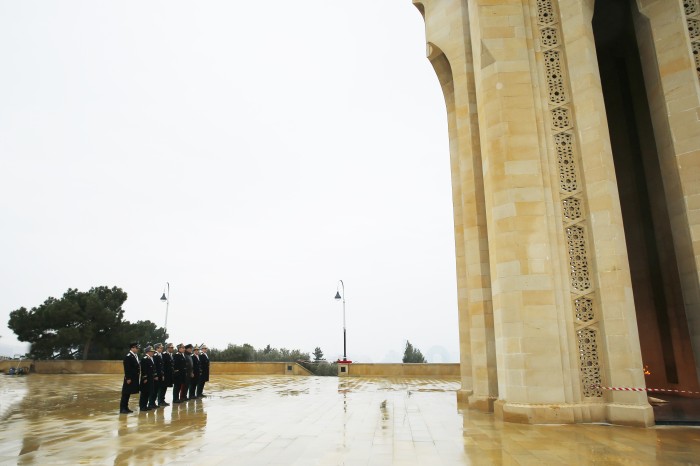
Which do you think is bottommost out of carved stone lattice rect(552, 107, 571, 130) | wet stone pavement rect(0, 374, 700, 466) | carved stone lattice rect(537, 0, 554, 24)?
wet stone pavement rect(0, 374, 700, 466)

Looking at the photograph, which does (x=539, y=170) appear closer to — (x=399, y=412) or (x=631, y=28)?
(x=399, y=412)

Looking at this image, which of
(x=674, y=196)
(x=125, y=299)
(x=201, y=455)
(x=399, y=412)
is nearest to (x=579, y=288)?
(x=674, y=196)

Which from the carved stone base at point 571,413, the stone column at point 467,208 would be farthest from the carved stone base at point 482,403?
the carved stone base at point 571,413

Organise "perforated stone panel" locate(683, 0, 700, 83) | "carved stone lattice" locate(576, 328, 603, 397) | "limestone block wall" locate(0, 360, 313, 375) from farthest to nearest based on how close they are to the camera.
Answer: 1. "limestone block wall" locate(0, 360, 313, 375)
2. "perforated stone panel" locate(683, 0, 700, 83)
3. "carved stone lattice" locate(576, 328, 603, 397)

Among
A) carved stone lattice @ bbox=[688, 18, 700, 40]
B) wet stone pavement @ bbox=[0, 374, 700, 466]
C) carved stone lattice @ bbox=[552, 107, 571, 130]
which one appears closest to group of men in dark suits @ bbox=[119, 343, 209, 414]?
wet stone pavement @ bbox=[0, 374, 700, 466]

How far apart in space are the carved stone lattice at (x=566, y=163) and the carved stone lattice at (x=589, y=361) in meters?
3.49

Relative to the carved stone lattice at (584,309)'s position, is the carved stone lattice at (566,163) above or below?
above

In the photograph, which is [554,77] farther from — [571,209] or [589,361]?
[589,361]

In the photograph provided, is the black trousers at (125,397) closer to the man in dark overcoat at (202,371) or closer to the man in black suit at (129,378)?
the man in black suit at (129,378)

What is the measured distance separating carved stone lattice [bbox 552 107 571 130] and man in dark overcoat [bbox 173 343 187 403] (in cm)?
1282

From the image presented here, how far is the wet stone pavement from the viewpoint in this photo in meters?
6.35

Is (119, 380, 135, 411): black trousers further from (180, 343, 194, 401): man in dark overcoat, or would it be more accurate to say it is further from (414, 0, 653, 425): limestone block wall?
(414, 0, 653, 425): limestone block wall

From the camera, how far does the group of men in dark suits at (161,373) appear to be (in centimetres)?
1191

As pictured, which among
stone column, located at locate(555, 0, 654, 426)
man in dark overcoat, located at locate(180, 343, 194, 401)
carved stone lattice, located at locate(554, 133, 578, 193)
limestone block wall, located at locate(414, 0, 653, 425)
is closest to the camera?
stone column, located at locate(555, 0, 654, 426)
